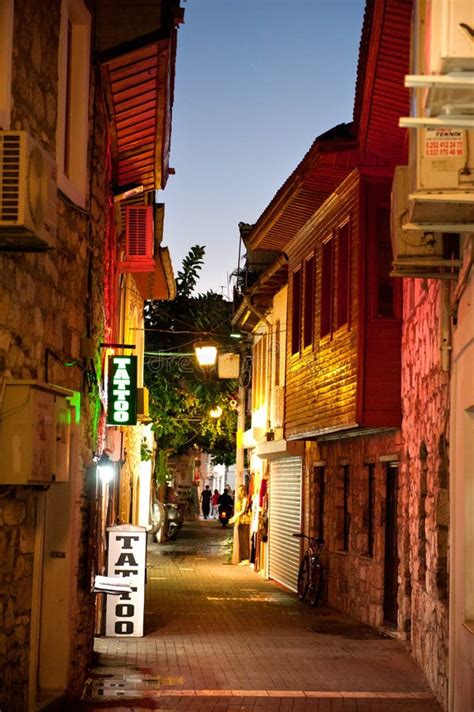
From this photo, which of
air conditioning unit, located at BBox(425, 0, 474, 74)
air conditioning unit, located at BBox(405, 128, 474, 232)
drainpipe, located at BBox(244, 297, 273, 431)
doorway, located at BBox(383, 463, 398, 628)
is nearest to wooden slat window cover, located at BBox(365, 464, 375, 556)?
doorway, located at BBox(383, 463, 398, 628)

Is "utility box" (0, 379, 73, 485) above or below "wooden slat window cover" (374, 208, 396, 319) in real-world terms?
below

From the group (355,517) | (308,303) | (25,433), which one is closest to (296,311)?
(308,303)

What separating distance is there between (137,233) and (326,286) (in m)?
3.20

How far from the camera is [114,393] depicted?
14.9 metres

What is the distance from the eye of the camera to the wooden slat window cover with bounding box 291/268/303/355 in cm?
2181

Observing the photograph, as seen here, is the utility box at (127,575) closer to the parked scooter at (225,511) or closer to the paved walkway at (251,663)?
the paved walkway at (251,663)

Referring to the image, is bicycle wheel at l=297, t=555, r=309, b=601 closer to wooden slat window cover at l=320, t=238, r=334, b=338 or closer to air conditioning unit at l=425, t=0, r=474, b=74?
wooden slat window cover at l=320, t=238, r=334, b=338

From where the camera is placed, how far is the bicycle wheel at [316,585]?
2020 centimetres

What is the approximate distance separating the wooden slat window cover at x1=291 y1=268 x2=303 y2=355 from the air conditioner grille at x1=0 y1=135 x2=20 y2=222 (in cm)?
1460

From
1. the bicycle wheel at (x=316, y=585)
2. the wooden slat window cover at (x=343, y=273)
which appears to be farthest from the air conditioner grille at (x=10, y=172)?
the bicycle wheel at (x=316, y=585)

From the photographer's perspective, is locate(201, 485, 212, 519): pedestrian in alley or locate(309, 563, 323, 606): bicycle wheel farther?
locate(201, 485, 212, 519): pedestrian in alley

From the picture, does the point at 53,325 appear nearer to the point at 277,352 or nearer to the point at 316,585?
the point at 316,585

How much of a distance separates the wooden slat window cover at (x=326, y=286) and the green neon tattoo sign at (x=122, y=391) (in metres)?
4.74

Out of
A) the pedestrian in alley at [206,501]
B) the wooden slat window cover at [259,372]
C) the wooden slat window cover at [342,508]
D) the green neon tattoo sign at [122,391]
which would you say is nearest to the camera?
the green neon tattoo sign at [122,391]
